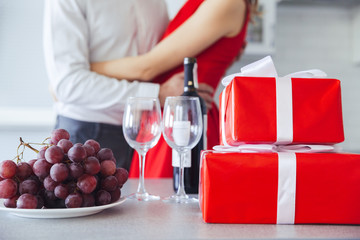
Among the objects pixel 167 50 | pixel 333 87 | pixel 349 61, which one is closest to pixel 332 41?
pixel 349 61

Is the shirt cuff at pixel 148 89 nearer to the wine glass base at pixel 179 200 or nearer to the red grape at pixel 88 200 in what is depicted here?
the wine glass base at pixel 179 200

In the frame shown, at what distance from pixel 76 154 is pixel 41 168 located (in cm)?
6

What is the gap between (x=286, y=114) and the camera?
0.62 m

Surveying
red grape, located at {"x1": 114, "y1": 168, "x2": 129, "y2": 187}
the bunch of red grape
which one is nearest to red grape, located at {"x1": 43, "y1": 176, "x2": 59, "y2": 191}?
the bunch of red grape

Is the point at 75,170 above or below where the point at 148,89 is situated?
below

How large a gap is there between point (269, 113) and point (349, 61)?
300 cm

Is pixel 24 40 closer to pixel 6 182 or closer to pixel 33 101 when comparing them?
pixel 33 101

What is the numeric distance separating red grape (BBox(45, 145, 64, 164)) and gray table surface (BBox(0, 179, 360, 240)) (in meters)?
0.09

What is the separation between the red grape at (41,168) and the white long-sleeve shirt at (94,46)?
2.83 feet

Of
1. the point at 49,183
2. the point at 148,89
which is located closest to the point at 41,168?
the point at 49,183

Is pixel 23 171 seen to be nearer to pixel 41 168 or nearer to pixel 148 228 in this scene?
pixel 41 168

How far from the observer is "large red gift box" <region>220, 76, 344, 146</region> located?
0.61m

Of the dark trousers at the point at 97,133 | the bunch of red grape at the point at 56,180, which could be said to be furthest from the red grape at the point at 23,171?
the dark trousers at the point at 97,133

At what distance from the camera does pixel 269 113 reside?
0.62 meters
